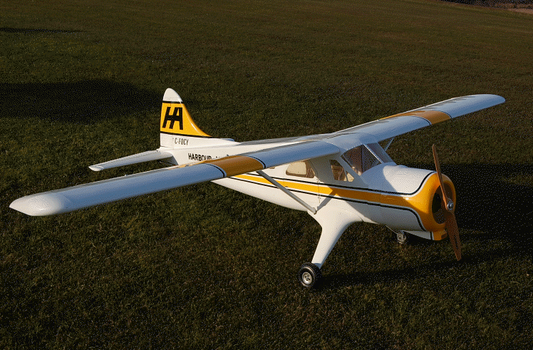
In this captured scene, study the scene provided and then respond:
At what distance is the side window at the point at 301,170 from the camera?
6988 mm

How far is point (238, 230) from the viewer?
803 centimetres

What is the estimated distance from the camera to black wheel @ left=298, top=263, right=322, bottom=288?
642 centimetres

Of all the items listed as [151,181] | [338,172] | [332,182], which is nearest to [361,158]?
[338,172]

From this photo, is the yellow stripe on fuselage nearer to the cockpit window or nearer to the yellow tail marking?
the cockpit window

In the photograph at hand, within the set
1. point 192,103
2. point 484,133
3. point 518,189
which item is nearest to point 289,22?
point 192,103

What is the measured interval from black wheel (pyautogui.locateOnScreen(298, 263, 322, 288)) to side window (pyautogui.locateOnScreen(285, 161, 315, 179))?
1.39 m

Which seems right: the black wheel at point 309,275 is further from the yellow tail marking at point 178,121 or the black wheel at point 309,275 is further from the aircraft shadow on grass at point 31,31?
the aircraft shadow on grass at point 31,31

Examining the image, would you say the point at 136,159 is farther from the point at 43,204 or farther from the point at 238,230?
the point at 43,204

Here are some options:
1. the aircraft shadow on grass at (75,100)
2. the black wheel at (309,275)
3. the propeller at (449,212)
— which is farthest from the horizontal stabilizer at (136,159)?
the aircraft shadow on grass at (75,100)

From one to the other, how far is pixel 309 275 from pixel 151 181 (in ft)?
9.51

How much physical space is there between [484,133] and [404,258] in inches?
305

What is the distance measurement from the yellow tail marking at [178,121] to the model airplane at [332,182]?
596mm

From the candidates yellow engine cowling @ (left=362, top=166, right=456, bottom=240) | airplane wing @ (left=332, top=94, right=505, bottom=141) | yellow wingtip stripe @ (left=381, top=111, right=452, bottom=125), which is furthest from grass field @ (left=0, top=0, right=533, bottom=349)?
yellow wingtip stripe @ (left=381, top=111, right=452, bottom=125)

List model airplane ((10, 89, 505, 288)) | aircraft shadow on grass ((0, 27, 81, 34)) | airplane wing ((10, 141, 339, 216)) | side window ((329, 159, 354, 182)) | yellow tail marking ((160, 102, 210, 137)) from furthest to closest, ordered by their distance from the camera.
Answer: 1. aircraft shadow on grass ((0, 27, 81, 34))
2. yellow tail marking ((160, 102, 210, 137))
3. side window ((329, 159, 354, 182))
4. model airplane ((10, 89, 505, 288))
5. airplane wing ((10, 141, 339, 216))
